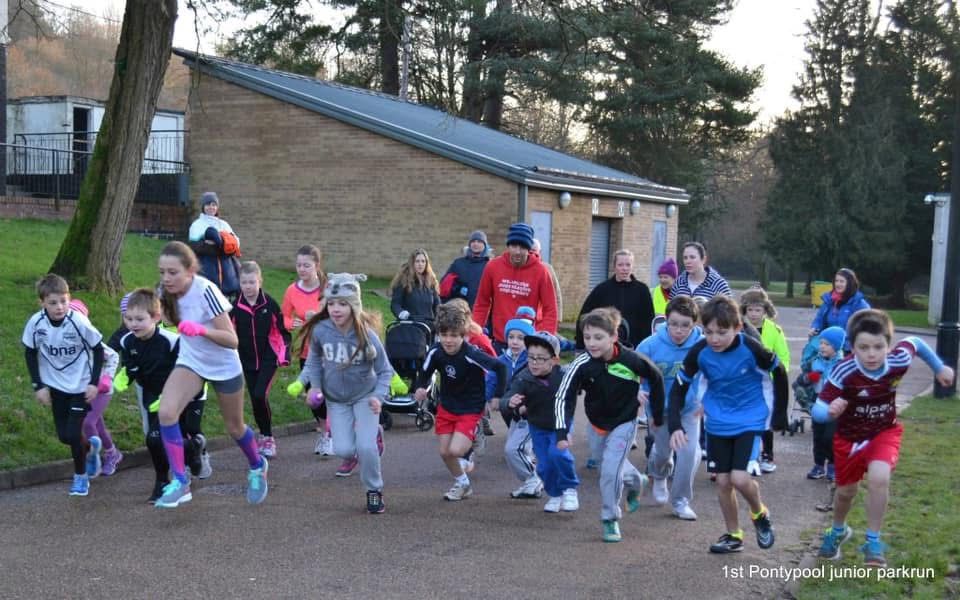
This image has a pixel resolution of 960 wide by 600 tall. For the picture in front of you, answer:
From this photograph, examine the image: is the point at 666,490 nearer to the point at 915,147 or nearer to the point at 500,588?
the point at 500,588

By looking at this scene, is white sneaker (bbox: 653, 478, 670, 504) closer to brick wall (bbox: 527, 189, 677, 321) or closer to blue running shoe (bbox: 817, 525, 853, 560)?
blue running shoe (bbox: 817, 525, 853, 560)

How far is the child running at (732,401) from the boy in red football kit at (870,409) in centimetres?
35

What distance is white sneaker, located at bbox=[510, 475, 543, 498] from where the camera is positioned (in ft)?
25.4

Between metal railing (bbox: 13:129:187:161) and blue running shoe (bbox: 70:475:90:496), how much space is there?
72.9ft

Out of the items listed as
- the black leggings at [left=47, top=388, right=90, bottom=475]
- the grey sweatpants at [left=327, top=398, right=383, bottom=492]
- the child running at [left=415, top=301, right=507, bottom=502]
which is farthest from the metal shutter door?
the black leggings at [left=47, top=388, right=90, bottom=475]

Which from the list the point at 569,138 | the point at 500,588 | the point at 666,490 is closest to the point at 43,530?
the point at 500,588

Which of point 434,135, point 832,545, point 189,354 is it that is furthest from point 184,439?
point 434,135

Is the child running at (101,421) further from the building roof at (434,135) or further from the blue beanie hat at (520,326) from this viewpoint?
the building roof at (434,135)

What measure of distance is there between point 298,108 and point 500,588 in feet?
66.8

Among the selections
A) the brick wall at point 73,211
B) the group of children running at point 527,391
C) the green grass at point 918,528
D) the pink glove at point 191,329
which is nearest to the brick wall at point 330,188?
the brick wall at point 73,211

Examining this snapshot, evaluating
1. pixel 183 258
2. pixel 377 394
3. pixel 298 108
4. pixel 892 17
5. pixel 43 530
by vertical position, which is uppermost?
pixel 892 17

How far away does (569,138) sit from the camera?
46625mm

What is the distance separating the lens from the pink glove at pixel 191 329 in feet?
21.8

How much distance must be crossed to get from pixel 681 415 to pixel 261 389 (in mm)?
3876
